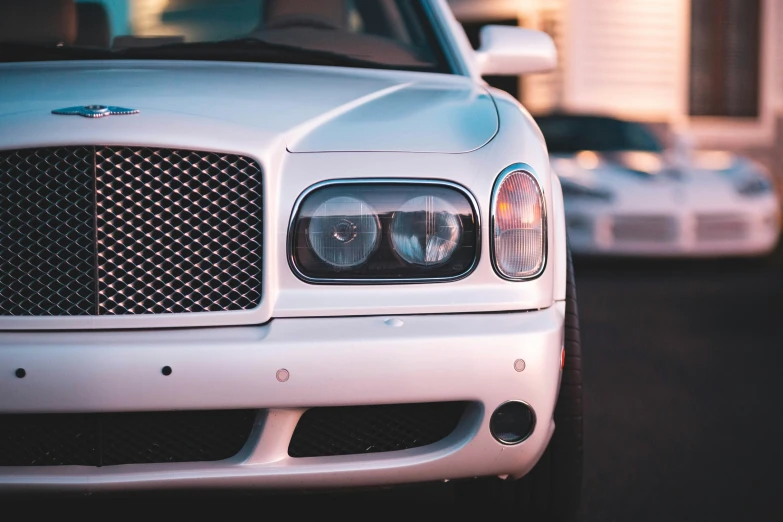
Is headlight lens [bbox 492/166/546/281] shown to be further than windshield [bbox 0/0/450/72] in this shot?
No

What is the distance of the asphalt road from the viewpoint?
335cm

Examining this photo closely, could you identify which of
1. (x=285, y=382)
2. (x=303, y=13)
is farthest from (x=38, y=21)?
(x=285, y=382)

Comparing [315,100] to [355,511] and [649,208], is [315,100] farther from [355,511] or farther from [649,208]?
[649,208]

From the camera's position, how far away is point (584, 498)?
11.5ft

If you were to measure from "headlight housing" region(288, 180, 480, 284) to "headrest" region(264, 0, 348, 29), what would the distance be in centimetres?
125

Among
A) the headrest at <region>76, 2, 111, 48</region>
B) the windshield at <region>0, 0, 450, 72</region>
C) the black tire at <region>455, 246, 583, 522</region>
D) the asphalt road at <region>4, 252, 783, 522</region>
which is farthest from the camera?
the headrest at <region>76, 2, 111, 48</region>

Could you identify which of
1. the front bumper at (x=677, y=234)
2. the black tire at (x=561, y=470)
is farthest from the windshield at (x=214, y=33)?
the front bumper at (x=677, y=234)

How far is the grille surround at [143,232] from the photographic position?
258cm

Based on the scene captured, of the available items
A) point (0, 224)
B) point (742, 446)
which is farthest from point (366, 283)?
point (742, 446)

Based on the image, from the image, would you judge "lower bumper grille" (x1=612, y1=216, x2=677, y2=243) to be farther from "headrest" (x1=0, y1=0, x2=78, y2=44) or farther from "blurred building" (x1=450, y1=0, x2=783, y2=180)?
"blurred building" (x1=450, y1=0, x2=783, y2=180)

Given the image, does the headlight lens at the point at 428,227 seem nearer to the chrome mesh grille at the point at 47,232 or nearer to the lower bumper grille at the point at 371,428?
the lower bumper grille at the point at 371,428

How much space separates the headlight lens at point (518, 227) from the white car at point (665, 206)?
686 centimetres

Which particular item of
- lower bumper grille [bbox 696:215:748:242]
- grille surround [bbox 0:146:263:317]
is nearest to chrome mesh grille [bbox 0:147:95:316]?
grille surround [bbox 0:146:263:317]

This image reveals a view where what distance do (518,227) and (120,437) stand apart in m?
0.95
